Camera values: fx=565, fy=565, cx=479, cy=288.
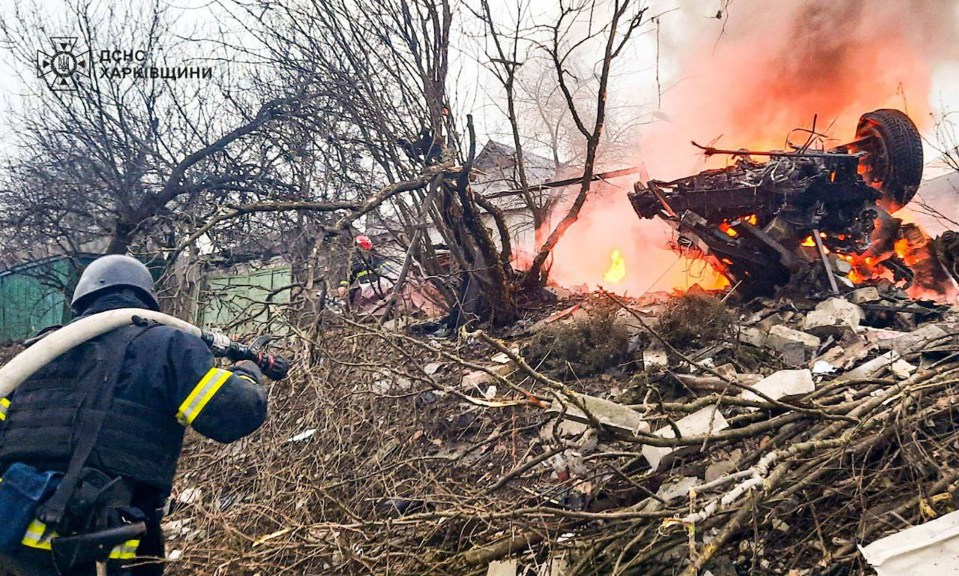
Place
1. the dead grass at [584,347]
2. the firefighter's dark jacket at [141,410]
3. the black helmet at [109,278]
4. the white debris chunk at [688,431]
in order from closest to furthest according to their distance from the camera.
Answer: the firefighter's dark jacket at [141,410], the black helmet at [109,278], the white debris chunk at [688,431], the dead grass at [584,347]

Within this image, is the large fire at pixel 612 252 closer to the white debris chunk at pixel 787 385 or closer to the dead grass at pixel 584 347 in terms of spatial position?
the dead grass at pixel 584 347

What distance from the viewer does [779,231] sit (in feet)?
19.6

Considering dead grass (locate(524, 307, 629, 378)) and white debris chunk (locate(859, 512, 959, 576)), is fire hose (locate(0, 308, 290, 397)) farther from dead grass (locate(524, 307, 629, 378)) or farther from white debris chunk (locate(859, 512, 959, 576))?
dead grass (locate(524, 307, 629, 378))

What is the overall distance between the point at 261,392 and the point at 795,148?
5.83 meters

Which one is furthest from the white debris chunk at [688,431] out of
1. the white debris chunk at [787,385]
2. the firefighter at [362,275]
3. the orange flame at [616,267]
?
the orange flame at [616,267]

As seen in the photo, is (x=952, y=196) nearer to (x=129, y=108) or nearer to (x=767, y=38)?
(x=767, y=38)

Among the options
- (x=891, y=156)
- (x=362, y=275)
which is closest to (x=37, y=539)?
(x=362, y=275)

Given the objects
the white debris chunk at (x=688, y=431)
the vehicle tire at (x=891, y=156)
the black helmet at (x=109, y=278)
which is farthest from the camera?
Result: the vehicle tire at (x=891, y=156)

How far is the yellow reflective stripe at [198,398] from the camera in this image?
2.41 m

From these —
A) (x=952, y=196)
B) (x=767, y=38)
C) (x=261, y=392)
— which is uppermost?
(x=767, y=38)

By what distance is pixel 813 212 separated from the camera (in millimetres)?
5969

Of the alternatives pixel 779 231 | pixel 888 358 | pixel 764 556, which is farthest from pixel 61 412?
pixel 779 231

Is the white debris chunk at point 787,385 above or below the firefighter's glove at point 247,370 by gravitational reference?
below

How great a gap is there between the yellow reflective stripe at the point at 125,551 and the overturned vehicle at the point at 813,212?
561cm
